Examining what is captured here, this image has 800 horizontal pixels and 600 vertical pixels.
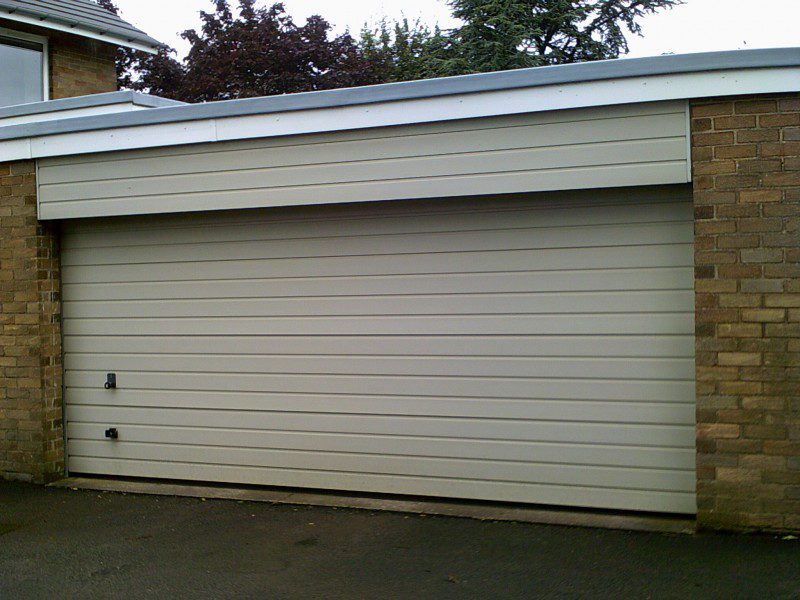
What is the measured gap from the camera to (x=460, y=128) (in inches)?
262

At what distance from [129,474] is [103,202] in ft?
7.79

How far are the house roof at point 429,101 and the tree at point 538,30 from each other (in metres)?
24.4

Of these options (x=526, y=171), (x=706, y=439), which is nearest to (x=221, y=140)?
(x=526, y=171)

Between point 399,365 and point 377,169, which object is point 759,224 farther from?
point 399,365

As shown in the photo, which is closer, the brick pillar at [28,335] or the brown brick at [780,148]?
the brown brick at [780,148]

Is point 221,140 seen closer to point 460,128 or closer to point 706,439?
point 460,128

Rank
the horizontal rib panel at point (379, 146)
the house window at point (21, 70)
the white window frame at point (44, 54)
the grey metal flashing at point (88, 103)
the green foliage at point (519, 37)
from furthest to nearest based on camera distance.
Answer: the green foliage at point (519, 37)
the white window frame at point (44, 54)
the house window at point (21, 70)
the grey metal flashing at point (88, 103)
the horizontal rib panel at point (379, 146)

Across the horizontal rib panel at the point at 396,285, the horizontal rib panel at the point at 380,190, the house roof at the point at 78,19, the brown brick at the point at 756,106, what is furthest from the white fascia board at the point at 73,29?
the brown brick at the point at 756,106

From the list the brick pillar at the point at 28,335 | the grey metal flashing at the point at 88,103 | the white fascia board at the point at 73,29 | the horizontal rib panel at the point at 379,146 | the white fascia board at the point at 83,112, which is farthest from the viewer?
the white fascia board at the point at 73,29

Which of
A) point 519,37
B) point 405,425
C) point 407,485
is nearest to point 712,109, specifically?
point 405,425

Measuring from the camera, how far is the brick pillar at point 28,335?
8195 mm

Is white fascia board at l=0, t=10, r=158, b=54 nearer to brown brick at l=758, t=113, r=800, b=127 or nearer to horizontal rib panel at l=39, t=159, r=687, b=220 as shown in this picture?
horizontal rib panel at l=39, t=159, r=687, b=220

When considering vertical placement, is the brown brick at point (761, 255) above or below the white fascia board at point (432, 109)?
below

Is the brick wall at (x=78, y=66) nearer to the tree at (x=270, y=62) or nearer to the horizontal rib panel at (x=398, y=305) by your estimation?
the horizontal rib panel at (x=398, y=305)
